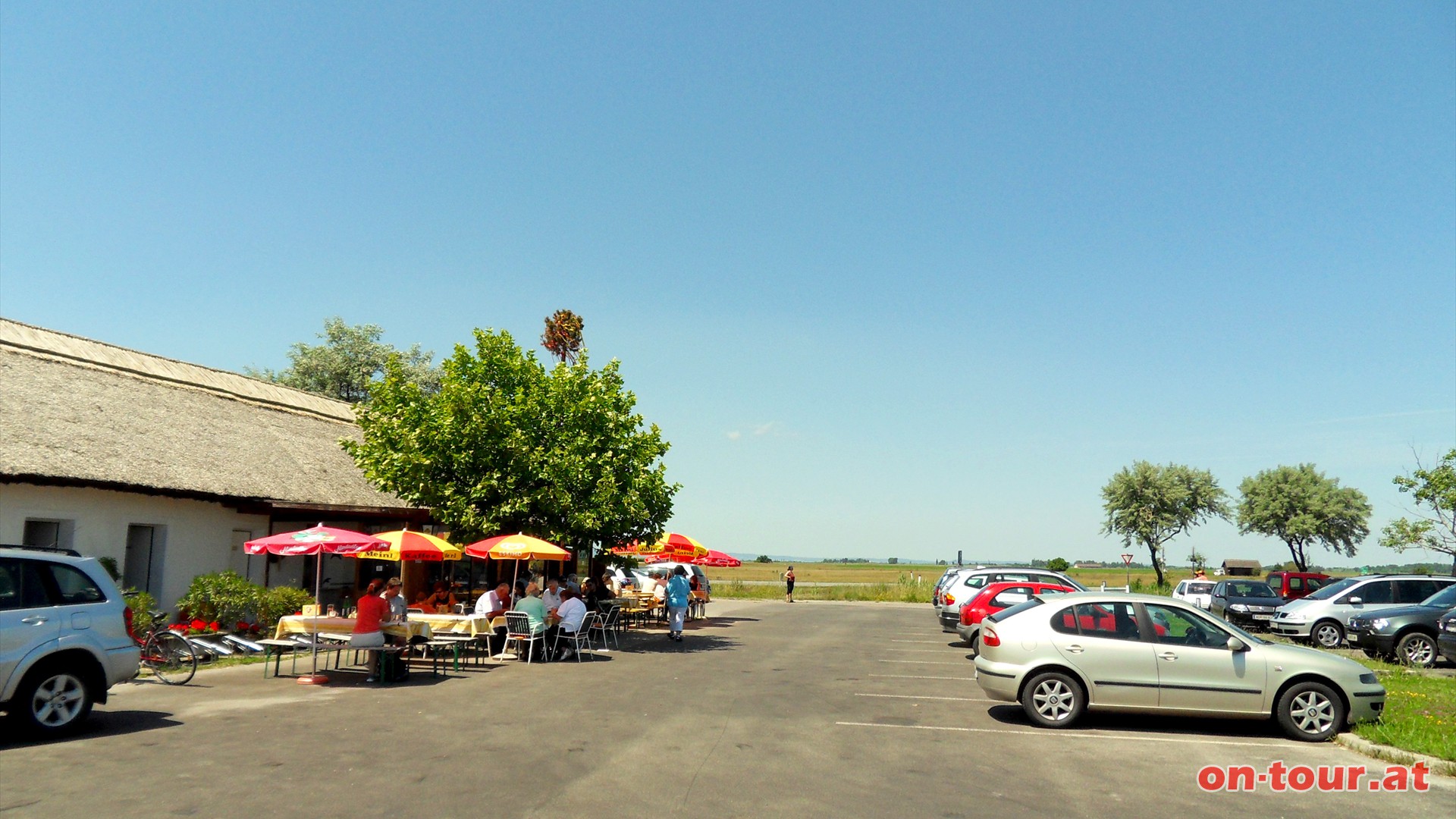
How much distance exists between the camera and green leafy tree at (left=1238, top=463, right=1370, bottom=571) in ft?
189

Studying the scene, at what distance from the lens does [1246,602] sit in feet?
85.0

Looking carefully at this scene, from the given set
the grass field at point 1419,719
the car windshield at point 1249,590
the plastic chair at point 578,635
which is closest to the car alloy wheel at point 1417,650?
the grass field at point 1419,719

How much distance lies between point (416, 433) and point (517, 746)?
13.6 metres

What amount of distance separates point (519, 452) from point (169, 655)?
28.3ft

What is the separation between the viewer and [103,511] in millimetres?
18859

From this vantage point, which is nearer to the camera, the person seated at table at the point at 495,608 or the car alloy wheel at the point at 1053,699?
the car alloy wheel at the point at 1053,699

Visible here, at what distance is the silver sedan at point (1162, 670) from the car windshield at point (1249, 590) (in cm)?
1732

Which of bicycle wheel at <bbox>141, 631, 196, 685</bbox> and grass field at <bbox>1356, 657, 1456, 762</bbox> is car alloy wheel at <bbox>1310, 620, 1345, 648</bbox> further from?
bicycle wheel at <bbox>141, 631, 196, 685</bbox>

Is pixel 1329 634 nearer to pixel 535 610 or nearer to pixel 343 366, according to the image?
pixel 535 610

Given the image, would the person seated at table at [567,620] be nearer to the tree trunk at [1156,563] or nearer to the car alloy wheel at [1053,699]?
the car alloy wheel at [1053,699]

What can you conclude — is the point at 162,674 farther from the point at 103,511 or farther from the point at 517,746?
the point at 517,746

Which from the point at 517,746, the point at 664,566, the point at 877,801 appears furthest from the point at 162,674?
the point at 664,566

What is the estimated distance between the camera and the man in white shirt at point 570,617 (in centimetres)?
1816

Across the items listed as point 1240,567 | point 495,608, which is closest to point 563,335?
point 495,608
